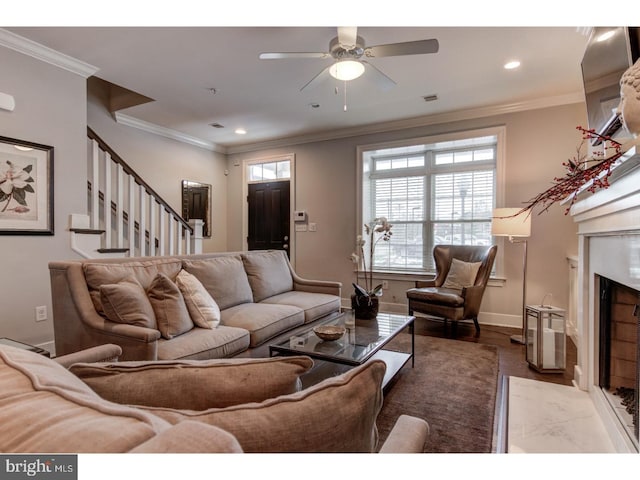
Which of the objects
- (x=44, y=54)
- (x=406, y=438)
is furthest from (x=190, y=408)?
(x=44, y=54)

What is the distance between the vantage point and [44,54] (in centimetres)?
277

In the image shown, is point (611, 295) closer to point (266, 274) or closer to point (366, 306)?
point (366, 306)

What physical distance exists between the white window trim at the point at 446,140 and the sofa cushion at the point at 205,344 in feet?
9.43

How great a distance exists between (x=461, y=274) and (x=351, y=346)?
7.43 feet

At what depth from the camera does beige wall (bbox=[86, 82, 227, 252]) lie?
13.5 ft

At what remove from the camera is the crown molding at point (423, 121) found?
3647 millimetres

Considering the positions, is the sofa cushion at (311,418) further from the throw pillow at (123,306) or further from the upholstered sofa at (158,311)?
the throw pillow at (123,306)

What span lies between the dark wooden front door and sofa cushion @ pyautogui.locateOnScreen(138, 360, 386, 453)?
484cm

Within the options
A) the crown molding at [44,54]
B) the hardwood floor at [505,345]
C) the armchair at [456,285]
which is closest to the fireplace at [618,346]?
the hardwood floor at [505,345]

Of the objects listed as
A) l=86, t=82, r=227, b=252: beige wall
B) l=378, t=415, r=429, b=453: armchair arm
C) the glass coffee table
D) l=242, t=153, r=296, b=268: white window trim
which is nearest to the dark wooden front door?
l=242, t=153, r=296, b=268: white window trim

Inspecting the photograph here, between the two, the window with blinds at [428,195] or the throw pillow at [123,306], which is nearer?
the throw pillow at [123,306]

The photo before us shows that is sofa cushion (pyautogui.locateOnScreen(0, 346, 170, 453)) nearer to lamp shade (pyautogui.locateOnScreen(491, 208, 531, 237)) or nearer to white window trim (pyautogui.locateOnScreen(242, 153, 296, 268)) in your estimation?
lamp shade (pyautogui.locateOnScreen(491, 208, 531, 237))
